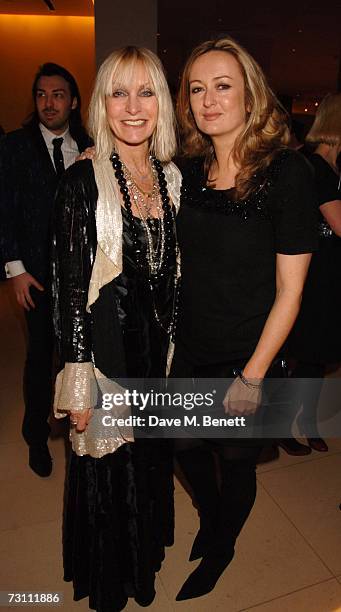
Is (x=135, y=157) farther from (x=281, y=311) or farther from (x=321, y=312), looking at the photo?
(x=321, y=312)

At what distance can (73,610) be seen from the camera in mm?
Answer: 1661

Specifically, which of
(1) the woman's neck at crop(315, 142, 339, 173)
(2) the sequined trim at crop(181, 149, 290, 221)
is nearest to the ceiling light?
(1) the woman's neck at crop(315, 142, 339, 173)

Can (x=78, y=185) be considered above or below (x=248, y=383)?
above

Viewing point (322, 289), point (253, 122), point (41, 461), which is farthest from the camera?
point (322, 289)

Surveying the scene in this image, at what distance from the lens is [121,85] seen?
4.61 feet

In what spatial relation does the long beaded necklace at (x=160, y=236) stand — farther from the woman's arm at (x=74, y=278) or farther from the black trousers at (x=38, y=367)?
the black trousers at (x=38, y=367)

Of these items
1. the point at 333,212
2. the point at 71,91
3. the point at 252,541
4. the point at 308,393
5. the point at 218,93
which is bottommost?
the point at 252,541

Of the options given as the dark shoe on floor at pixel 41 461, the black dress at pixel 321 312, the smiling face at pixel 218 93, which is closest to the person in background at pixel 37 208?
the dark shoe on floor at pixel 41 461

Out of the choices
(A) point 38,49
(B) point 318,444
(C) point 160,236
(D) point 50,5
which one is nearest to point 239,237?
(C) point 160,236

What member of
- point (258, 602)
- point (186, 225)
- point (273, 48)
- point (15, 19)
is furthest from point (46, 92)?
point (273, 48)

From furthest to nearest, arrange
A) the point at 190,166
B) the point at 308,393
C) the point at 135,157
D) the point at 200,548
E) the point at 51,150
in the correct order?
the point at 308,393, the point at 51,150, the point at 200,548, the point at 190,166, the point at 135,157

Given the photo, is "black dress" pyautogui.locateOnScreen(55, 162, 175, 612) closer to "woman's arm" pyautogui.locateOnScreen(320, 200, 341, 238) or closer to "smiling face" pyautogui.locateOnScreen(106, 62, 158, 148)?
"smiling face" pyautogui.locateOnScreen(106, 62, 158, 148)

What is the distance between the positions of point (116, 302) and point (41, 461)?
4.06 feet

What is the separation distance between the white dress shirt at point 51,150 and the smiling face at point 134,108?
0.73 m
